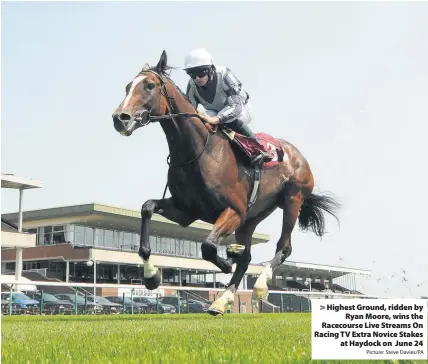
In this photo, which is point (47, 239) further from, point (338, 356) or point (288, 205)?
point (338, 356)

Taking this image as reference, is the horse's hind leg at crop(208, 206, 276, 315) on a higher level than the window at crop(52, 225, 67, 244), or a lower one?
lower

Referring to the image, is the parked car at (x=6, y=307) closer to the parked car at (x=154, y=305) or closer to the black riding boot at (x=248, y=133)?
the parked car at (x=154, y=305)

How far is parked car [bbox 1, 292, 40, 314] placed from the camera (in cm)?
2175

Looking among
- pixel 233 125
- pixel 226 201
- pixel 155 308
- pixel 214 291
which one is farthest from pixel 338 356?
pixel 214 291

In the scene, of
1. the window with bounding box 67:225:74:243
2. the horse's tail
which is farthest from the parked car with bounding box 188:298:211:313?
the window with bounding box 67:225:74:243

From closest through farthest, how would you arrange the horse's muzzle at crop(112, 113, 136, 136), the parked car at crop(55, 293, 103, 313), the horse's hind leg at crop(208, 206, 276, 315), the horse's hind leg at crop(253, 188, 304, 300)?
the horse's muzzle at crop(112, 113, 136, 136)
the horse's hind leg at crop(208, 206, 276, 315)
the horse's hind leg at crop(253, 188, 304, 300)
the parked car at crop(55, 293, 103, 313)

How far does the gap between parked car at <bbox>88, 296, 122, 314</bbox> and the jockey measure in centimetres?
1774

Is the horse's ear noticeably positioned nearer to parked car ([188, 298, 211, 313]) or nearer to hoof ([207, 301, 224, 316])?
hoof ([207, 301, 224, 316])

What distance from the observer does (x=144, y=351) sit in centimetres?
480

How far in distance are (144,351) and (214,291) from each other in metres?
32.8

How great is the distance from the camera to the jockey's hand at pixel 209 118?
6.86 metres

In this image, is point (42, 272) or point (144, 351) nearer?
point (144, 351)

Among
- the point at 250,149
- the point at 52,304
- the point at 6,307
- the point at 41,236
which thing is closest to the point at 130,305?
the point at 52,304

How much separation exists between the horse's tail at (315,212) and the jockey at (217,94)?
2.38 meters
